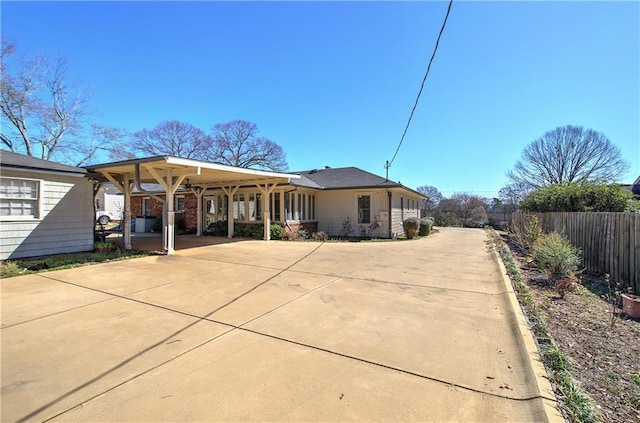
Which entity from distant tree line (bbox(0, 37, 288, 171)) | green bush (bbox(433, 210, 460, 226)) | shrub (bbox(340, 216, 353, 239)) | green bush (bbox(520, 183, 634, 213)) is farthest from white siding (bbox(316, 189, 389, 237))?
distant tree line (bbox(0, 37, 288, 171))

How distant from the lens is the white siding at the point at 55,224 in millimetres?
8281

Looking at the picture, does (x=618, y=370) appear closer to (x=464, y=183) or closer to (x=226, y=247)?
(x=226, y=247)

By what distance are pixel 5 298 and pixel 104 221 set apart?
56.8ft

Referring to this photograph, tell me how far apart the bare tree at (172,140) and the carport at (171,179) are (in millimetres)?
21870

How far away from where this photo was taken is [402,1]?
22.0 feet

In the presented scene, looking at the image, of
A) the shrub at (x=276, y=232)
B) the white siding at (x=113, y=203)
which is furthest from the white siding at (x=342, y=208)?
the white siding at (x=113, y=203)

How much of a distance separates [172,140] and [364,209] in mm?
27413

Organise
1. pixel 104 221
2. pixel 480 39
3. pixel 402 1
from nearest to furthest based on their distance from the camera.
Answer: pixel 402 1, pixel 480 39, pixel 104 221

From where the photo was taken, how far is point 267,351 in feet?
10.4

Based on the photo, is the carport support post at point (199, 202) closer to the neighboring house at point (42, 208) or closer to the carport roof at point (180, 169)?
the carport roof at point (180, 169)

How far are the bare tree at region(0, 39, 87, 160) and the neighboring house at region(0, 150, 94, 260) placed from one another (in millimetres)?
19906

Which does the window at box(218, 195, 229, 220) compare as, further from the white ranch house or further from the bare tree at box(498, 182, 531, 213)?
the bare tree at box(498, 182, 531, 213)

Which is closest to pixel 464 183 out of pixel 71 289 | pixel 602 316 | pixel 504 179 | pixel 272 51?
pixel 504 179

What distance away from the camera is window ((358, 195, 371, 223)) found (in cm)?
1634
